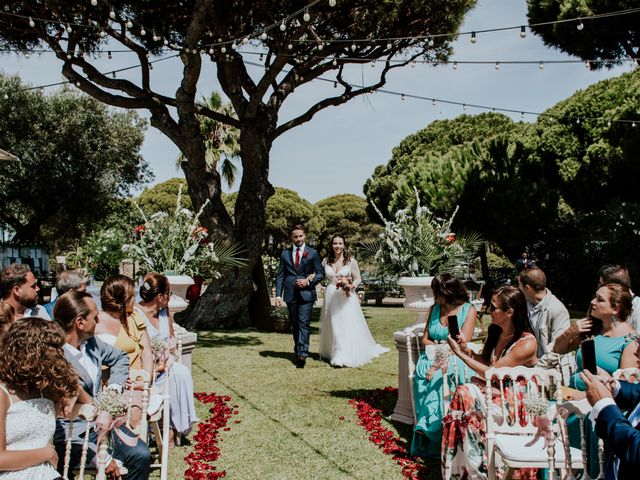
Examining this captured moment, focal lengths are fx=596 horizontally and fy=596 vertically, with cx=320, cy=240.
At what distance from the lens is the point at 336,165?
79.9 ft

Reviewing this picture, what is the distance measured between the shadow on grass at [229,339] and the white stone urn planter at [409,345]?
475 centimetres

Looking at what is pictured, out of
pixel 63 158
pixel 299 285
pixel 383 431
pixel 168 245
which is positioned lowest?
pixel 383 431

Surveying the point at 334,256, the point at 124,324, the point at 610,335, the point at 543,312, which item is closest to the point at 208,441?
the point at 124,324

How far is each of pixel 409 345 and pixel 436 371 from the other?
54 centimetres

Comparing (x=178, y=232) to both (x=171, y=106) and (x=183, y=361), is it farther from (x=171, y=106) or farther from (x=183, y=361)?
(x=171, y=106)

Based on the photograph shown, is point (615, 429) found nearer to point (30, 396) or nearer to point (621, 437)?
point (621, 437)

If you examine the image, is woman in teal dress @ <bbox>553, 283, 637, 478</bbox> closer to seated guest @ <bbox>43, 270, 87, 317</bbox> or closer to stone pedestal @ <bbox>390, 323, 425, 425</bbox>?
stone pedestal @ <bbox>390, 323, 425, 425</bbox>

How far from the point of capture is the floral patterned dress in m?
3.78

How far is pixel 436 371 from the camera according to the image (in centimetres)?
476

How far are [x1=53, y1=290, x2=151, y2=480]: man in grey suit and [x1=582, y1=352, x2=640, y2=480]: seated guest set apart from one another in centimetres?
235

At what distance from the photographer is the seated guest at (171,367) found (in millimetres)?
4785

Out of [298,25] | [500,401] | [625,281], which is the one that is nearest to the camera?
[500,401]

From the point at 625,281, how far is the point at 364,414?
2.57 meters

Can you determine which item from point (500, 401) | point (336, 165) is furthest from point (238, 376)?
point (336, 165)
